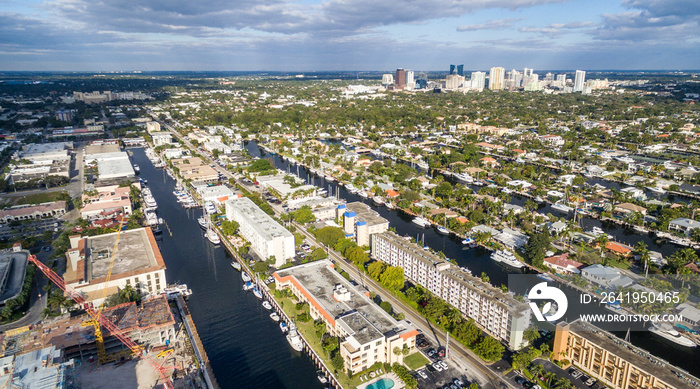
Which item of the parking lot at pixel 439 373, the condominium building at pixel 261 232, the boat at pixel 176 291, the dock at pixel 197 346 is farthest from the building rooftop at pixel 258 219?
the parking lot at pixel 439 373

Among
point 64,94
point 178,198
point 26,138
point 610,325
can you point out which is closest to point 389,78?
point 64,94

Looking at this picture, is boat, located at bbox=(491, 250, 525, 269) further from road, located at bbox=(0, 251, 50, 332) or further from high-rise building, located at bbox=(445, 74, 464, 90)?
high-rise building, located at bbox=(445, 74, 464, 90)

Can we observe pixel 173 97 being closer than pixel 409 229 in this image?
No

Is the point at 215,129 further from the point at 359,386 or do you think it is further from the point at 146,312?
the point at 359,386

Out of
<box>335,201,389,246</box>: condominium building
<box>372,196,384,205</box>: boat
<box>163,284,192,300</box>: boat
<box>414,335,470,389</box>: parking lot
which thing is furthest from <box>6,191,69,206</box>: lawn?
<box>414,335,470,389</box>: parking lot

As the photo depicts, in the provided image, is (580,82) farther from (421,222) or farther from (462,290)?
(462,290)

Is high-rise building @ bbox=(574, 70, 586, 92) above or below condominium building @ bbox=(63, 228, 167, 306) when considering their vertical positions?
above
